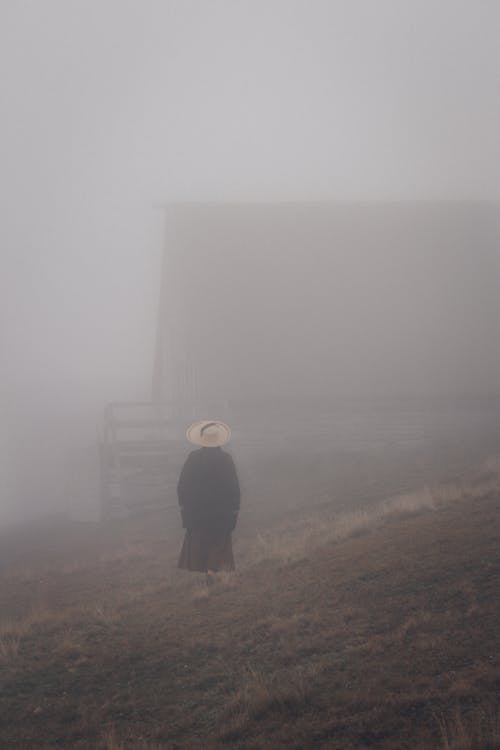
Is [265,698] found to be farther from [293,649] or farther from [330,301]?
[330,301]

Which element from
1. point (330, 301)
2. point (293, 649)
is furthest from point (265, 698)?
point (330, 301)

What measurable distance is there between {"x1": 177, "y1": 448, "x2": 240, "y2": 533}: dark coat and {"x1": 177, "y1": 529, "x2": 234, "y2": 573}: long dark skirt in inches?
3.0

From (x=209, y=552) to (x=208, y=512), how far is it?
1.77 ft

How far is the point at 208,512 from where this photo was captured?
28.8ft

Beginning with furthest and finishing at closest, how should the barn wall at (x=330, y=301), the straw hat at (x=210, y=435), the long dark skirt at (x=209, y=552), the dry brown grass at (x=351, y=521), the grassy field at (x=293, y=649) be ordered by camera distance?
1. the barn wall at (x=330, y=301)
2. the dry brown grass at (x=351, y=521)
3. the straw hat at (x=210, y=435)
4. the long dark skirt at (x=209, y=552)
5. the grassy field at (x=293, y=649)

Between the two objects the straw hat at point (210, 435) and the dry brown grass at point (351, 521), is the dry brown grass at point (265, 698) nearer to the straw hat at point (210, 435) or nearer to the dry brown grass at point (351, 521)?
the dry brown grass at point (351, 521)

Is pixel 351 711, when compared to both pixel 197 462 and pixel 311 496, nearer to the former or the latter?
pixel 197 462

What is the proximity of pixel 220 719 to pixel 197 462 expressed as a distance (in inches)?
164

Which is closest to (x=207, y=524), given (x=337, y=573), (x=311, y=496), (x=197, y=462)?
(x=197, y=462)

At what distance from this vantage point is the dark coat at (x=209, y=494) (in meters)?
8.78

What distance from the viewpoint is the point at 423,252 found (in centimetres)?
2528

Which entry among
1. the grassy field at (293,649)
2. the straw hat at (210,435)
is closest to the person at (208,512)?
the straw hat at (210,435)

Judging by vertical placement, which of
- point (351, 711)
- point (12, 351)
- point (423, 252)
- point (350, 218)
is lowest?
point (351, 711)

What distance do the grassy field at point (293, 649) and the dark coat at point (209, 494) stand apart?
0.80 m
